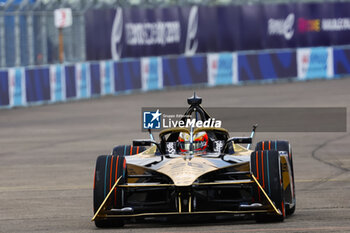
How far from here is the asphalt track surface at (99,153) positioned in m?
10.5

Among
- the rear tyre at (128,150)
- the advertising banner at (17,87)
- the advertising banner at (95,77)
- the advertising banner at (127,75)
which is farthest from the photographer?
the advertising banner at (127,75)

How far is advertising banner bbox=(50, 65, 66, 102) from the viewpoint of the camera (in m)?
32.1

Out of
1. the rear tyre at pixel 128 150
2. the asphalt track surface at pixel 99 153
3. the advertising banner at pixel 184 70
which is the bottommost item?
the asphalt track surface at pixel 99 153

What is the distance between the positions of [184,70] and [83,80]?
5.11 m

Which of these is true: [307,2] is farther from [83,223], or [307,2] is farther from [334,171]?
[83,223]

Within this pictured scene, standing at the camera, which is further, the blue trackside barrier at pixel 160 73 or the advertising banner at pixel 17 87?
the blue trackside barrier at pixel 160 73

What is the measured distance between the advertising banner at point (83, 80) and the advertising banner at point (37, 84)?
60.8 inches

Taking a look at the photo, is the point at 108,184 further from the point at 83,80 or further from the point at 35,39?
the point at 35,39

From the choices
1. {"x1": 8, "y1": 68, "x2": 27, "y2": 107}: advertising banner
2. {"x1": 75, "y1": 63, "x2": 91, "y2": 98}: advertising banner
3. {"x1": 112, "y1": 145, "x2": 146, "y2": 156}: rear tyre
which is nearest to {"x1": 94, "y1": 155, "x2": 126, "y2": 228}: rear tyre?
{"x1": 112, "y1": 145, "x2": 146, "y2": 156}: rear tyre

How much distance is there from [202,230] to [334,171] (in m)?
6.06

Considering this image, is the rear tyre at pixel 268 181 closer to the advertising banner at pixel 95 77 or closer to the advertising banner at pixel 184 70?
the advertising banner at pixel 95 77

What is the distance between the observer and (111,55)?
37.5 metres

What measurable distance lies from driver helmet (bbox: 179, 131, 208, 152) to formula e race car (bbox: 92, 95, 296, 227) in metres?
0.26

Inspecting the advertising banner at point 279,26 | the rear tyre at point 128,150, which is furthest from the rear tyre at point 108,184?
the advertising banner at point 279,26
